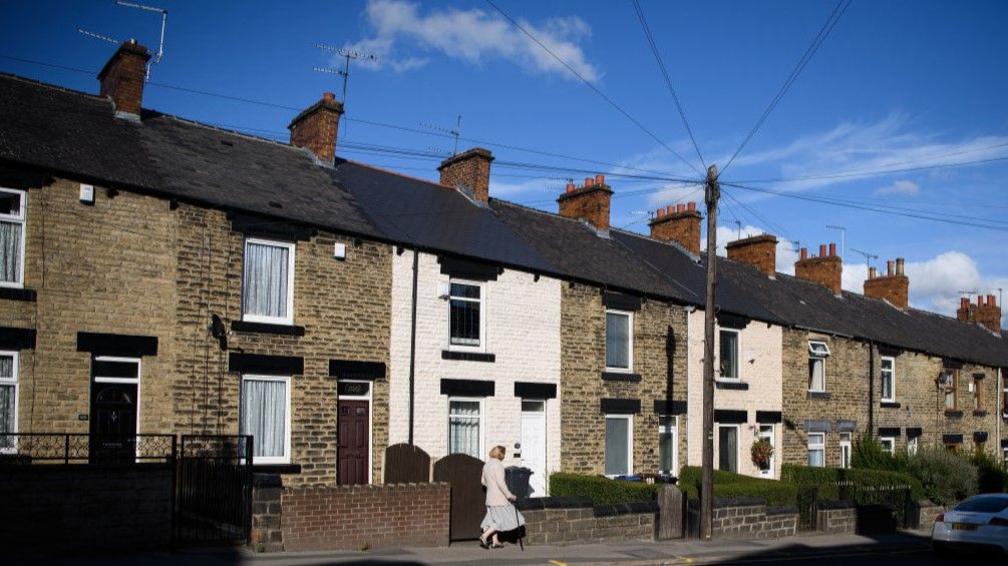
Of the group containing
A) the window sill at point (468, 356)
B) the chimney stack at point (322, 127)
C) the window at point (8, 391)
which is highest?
the chimney stack at point (322, 127)

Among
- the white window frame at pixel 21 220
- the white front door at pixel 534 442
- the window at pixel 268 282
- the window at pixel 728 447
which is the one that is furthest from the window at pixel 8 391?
the window at pixel 728 447

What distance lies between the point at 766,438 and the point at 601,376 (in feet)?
26.1

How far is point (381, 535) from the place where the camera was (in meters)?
16.2

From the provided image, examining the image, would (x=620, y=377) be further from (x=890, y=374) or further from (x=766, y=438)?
(x=890, y=374)

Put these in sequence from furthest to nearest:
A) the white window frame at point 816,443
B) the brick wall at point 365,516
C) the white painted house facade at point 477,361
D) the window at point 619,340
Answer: the white window frame at point 816,443 < the window at point 619,340 < the white painted house facade at point 477,361 < the brick wall at point 365,516

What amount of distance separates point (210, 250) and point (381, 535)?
6.48 meters

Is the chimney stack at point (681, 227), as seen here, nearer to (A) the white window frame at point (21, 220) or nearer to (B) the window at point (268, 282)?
(B) the window at point (268, 282)

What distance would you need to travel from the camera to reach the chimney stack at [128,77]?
21.0 metres

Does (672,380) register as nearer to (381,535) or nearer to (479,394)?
(479,394)

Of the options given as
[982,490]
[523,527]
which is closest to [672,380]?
[523,527]

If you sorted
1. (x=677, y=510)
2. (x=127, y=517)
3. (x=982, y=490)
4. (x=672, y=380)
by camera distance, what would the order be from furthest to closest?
(x=982, y=490) → (x=672, y=380) → (x=677, y=510) → (x=127, y=517)

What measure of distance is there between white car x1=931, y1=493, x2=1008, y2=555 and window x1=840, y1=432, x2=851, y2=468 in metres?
13.3

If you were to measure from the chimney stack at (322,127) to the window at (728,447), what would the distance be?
1380cm

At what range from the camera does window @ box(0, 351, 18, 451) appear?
16.4 metres
